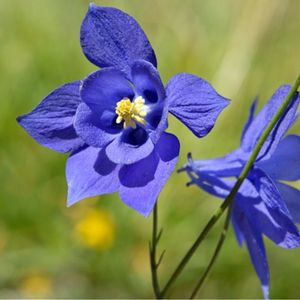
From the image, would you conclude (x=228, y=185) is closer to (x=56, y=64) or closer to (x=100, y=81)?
(x=100, y=81)

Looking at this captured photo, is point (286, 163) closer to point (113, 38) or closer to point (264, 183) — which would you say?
point (264, 183)

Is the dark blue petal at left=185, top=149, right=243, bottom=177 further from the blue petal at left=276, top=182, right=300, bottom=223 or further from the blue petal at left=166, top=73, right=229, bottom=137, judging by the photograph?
the blue petal at left=166, top=73, right=229, bottom=137

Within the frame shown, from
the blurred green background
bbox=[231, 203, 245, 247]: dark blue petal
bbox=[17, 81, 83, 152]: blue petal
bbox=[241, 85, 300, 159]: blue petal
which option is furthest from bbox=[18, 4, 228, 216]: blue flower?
the blurred green background

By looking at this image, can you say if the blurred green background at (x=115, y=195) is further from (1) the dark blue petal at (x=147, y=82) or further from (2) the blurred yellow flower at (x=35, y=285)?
(1) the dark blue petal at (x=147, y=82)

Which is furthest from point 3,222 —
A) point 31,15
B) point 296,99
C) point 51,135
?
point 296,99

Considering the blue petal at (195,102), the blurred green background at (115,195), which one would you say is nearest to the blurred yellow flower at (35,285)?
the blurred green background at (115,195)
